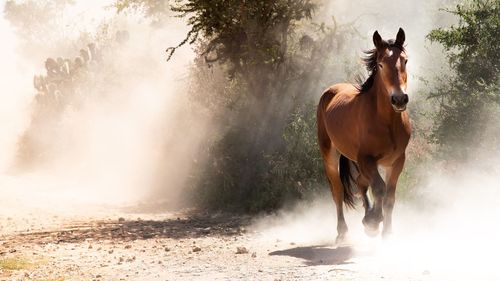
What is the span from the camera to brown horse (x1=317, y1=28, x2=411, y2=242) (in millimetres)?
9352

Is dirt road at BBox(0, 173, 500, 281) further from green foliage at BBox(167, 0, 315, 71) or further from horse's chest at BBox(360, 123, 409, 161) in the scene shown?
green foliage at BBox(167, 0, 315, 71)

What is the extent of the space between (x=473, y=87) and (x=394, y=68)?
5609 mm

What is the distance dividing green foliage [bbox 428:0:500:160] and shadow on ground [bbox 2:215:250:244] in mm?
4033

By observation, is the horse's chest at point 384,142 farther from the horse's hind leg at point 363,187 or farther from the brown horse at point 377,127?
the horse's hind leg at point 363,187

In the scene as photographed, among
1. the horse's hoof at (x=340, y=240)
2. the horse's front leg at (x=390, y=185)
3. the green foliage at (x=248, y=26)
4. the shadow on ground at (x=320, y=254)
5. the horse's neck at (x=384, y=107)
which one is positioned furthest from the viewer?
the green foliage at (x=248, y=26)

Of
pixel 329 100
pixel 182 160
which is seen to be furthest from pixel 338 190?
pixel 182 160

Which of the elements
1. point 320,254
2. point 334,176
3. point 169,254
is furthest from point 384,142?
point 169,254

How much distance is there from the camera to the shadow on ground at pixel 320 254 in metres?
9.51

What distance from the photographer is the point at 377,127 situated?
32.6ft

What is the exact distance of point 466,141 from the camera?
14.1 metres

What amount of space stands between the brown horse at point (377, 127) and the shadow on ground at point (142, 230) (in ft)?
9.72

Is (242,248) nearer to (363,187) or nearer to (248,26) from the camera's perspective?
(363,187)

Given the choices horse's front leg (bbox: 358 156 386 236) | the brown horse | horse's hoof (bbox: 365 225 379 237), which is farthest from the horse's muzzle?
horse's hoof (bbox: 365 225 379 237)

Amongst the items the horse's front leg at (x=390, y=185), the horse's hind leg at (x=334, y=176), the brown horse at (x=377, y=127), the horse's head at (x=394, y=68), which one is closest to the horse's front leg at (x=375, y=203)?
the brown horse at (x=377, y=127)
